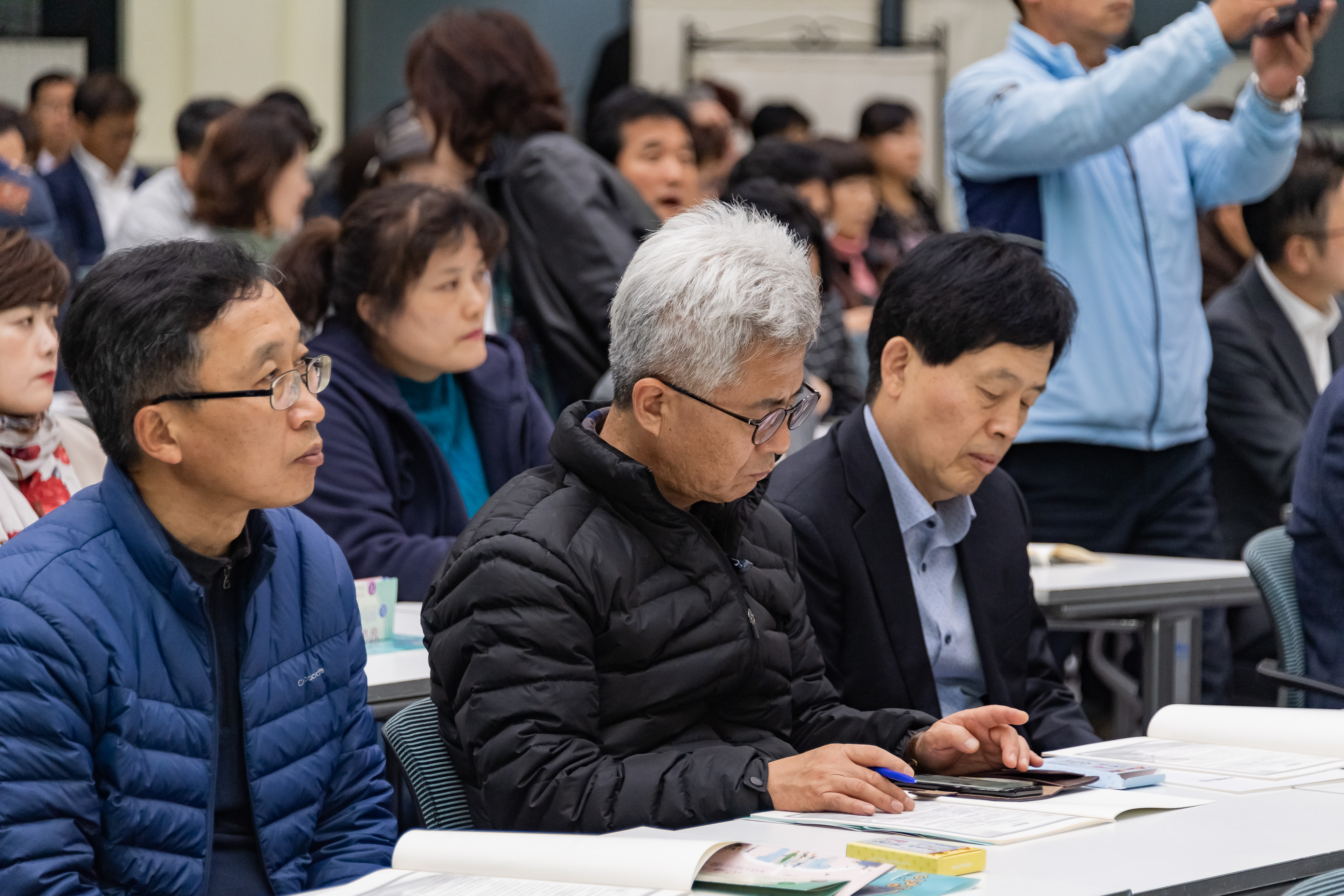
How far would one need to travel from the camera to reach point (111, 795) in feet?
6.21

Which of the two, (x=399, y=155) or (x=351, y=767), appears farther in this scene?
(x=399, y=155)

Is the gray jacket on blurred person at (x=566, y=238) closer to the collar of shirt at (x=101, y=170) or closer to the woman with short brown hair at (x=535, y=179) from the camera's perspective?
the woman with short brown hair at (x=535, y=179)

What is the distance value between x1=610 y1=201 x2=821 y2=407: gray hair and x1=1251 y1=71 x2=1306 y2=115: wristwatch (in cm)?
199

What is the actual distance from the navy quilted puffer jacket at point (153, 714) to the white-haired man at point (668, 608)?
18 cm

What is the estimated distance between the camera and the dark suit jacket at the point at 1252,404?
15.5 ft

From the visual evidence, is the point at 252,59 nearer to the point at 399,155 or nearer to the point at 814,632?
the point at 399,155

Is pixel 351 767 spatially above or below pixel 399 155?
below

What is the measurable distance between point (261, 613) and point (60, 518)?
268 mm

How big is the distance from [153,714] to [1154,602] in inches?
93.0

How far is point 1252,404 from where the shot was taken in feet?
15.5

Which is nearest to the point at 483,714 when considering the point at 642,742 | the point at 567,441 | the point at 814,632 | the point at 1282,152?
the point at 642,742

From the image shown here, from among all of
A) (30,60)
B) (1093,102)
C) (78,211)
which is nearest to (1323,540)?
(1093,102)

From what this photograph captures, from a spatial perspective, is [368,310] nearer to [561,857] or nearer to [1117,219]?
[1117,219]

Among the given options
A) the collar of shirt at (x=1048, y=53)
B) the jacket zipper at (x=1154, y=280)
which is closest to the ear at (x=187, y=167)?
the collar of shirt at (x=1048, y=53)
